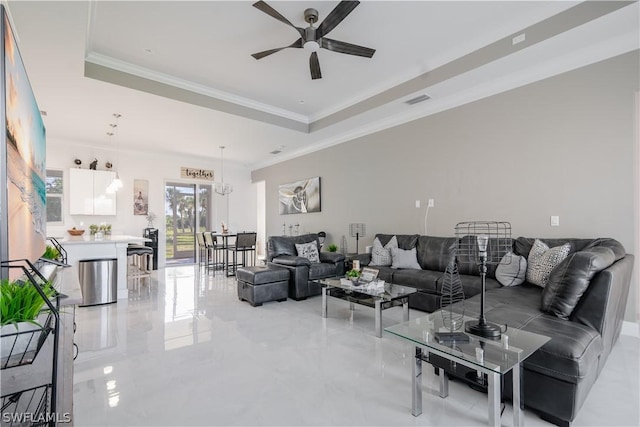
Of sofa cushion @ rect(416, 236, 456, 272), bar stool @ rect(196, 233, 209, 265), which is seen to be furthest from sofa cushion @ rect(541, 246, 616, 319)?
bar stool @ rect(196, 233, 209, 265)

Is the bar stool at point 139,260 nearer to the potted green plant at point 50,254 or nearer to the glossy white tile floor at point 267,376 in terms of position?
the glossy white tile floor at point 267,376

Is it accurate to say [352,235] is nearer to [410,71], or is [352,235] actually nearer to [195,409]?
[410,71]

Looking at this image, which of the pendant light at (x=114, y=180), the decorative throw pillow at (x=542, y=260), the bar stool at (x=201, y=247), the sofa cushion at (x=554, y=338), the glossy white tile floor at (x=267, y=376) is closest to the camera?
the sofa cushion at (x=554, y=338)

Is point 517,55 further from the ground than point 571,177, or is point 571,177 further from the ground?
point 517,55

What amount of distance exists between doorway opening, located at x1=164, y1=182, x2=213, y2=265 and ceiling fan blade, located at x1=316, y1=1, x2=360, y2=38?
6.88 m

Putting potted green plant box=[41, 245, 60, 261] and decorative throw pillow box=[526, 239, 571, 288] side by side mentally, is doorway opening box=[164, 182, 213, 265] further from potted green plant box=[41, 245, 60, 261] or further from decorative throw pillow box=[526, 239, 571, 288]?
decorative throw pillow box=[526, 239, 571, 288]

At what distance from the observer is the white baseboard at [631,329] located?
303 centimetres

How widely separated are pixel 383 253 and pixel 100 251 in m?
4.20

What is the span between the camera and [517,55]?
11.2ft

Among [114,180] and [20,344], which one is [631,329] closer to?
[20,344]

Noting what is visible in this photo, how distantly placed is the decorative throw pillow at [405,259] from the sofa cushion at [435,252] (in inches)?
3.1

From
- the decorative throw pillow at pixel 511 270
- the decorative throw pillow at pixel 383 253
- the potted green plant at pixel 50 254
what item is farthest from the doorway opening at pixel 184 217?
the decorative throw pillow at pixel 511 270

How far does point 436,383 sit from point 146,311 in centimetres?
363

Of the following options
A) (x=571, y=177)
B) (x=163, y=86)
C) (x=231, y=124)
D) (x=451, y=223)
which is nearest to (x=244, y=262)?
(x=231, y=124)
